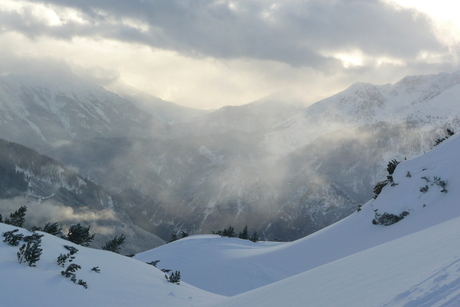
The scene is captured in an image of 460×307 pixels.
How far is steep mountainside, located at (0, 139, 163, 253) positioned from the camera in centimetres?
10769

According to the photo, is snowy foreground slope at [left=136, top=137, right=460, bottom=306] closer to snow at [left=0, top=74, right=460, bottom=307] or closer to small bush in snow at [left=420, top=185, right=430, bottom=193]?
snow at [left=0, top=74, right=460, bottom=307]

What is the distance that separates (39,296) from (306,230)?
5444 inches

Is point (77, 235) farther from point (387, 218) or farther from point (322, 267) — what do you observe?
point (387, 218)

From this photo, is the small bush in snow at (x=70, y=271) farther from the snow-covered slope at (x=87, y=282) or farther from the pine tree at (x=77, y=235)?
the pine tree at (x=77, y=235)

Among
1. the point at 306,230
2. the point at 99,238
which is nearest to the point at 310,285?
the point at 99,238

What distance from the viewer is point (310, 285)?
24.6 feet

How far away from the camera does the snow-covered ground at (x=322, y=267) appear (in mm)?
5426

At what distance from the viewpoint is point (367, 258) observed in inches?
329

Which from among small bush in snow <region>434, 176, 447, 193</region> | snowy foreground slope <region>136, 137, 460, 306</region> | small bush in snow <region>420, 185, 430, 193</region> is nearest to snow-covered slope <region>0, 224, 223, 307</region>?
snowy foreground slope <region>136, 137, 460, 306</region>

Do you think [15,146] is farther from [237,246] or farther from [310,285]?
[310,285]

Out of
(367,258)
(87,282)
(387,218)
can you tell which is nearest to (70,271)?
(87,282)

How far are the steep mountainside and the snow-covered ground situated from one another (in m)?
93.9

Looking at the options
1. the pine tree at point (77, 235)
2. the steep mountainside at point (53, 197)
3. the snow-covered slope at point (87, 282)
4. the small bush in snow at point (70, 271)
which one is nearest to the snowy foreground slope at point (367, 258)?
the snow-covered slope at point (87, 282)

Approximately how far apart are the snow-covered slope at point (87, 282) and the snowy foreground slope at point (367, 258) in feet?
7.40
